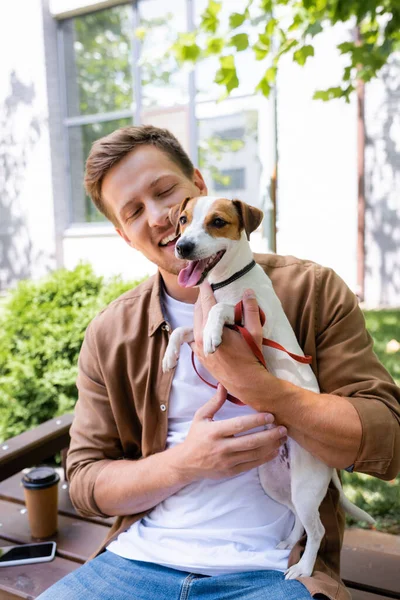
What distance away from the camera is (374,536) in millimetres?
2260

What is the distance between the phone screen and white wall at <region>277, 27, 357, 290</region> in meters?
5.96

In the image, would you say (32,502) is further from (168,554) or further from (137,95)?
(137,95)

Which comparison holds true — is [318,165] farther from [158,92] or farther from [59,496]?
[59,496]

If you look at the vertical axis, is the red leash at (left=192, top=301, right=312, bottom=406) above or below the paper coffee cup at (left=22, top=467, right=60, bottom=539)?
above

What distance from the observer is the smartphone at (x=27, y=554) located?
1.98m

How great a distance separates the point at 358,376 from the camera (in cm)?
155

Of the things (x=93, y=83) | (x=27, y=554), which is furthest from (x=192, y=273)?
(x=93, y=83)

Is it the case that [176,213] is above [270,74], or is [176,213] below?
below

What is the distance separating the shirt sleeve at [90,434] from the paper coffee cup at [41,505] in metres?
0.39

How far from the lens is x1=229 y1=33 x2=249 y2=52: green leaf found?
2.89 meters

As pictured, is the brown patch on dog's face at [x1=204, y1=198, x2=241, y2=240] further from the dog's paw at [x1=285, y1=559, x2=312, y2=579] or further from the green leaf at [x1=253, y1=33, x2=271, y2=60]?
the green leaf at [x1=253, y1=33, x2=271, y2=60]

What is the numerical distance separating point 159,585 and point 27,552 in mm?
777

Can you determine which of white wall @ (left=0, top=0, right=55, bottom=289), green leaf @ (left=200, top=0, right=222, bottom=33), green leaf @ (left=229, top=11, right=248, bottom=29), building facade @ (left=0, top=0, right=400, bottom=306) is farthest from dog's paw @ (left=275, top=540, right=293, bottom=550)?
white wall @ (left=0, top=0, right=55, bottom=289)

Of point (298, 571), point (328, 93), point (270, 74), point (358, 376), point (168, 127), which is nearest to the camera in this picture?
point (298, 571)
